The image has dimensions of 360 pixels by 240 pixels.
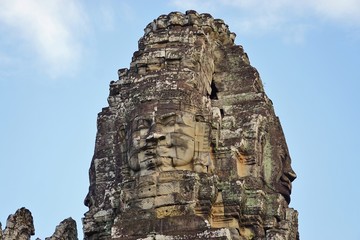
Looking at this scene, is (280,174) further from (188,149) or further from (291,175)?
(188,149)

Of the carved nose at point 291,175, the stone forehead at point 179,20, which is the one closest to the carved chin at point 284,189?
the carved nose at point 291,175

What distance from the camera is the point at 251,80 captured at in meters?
28.0

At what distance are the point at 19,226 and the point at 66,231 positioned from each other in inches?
65.4

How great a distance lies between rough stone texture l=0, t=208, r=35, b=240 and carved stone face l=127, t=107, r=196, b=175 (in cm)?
275

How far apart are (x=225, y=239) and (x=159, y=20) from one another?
22.3ft

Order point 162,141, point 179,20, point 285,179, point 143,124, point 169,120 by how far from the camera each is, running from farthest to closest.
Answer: point 179,20
point 285,179
point 143,124
point 169,120
point 162,141

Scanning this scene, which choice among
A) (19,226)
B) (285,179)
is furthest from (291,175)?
(19,226)

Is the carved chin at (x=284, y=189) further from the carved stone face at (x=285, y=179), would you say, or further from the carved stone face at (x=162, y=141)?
the carved stone face at (x=162, y=141)

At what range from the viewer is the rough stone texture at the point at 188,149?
80.2 feet

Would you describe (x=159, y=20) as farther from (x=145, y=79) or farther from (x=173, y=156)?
(x=173, y=156)

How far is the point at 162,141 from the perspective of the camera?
24969 mm

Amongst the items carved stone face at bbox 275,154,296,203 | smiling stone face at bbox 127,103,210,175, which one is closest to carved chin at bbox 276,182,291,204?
carved stone face at bbox 275,154,296,203

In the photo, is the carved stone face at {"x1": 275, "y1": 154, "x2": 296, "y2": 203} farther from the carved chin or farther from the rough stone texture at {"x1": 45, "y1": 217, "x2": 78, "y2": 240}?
the rough stone texture at {"x1": 45, "y1": 217, "x2": 78, "y2": 240}

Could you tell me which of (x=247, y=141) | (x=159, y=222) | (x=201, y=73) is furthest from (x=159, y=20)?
(x=159, y=222)
